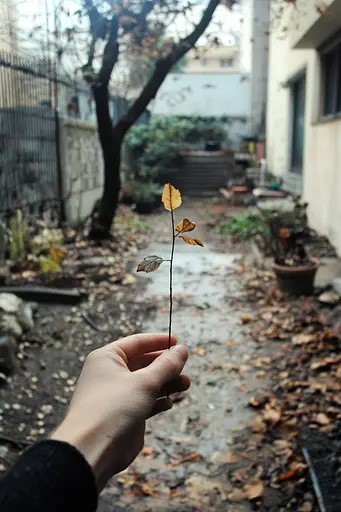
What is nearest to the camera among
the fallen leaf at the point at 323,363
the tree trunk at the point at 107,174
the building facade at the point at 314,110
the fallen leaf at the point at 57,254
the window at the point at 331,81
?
the fallen leaf at the point at 323,363

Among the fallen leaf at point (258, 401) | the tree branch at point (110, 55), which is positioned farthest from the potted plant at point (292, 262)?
the tree branch at point (110, 55)

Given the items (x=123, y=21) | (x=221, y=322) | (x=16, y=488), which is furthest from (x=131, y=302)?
(x=16, y=488)

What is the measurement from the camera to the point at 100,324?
4.20 m

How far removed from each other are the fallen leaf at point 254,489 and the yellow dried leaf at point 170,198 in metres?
1.86

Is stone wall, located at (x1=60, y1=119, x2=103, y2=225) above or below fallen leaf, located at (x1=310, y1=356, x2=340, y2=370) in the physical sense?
above

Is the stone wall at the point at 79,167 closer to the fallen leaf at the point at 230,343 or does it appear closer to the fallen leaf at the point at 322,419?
the fallen leaf at the point at 230,343

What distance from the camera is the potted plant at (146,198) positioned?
10383 millimetres

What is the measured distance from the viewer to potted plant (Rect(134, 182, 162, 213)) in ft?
34.1

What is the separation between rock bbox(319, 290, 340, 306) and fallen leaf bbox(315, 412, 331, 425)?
5.50 ft

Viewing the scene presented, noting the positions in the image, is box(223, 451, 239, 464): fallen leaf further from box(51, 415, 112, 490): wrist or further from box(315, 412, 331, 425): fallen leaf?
box(51, 415, 112, 490): wrist

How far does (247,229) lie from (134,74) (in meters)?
3.07

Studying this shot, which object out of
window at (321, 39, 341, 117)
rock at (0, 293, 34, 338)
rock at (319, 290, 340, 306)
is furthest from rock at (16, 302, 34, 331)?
window at (321, 39, 341, 117)

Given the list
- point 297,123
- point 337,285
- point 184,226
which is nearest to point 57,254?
point 337,285

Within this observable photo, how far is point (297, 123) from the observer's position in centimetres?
920
